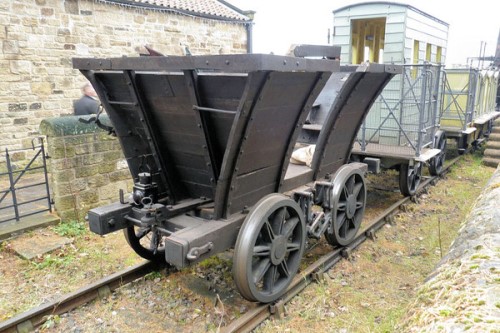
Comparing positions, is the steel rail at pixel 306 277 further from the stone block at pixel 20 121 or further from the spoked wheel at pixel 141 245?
the stone block at pixel 20 121

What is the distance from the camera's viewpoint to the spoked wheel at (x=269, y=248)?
3.36 m

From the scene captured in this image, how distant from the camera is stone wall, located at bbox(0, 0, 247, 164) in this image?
28.5ft

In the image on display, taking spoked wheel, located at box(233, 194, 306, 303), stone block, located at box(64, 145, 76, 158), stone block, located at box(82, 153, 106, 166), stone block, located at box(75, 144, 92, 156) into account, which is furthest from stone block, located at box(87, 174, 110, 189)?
spoked wheel, located at box(233, 194, 306, 303)

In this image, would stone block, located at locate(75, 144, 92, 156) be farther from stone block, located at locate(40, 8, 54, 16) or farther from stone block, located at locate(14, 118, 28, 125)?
stone block, located at locate(40, 8, 54, 16)

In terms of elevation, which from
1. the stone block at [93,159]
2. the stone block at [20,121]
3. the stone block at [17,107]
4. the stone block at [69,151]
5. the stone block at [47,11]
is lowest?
the stone block at [93,159]

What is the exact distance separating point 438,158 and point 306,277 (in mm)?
5828

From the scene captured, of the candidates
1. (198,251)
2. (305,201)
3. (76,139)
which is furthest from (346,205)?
(76,139)

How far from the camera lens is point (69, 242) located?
5.33 metres

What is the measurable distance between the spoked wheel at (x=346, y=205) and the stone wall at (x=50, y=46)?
7517 millimetres

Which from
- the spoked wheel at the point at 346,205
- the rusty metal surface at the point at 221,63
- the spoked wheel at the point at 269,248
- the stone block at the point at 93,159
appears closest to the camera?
the rusty metal surface at the point at 221,63

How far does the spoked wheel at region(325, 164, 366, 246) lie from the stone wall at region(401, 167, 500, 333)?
1.70m

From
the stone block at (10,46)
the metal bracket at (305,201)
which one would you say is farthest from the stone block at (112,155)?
the stone block at (10,46)

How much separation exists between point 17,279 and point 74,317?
3.96ft

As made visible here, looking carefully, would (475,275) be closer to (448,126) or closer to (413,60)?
(413,60)
